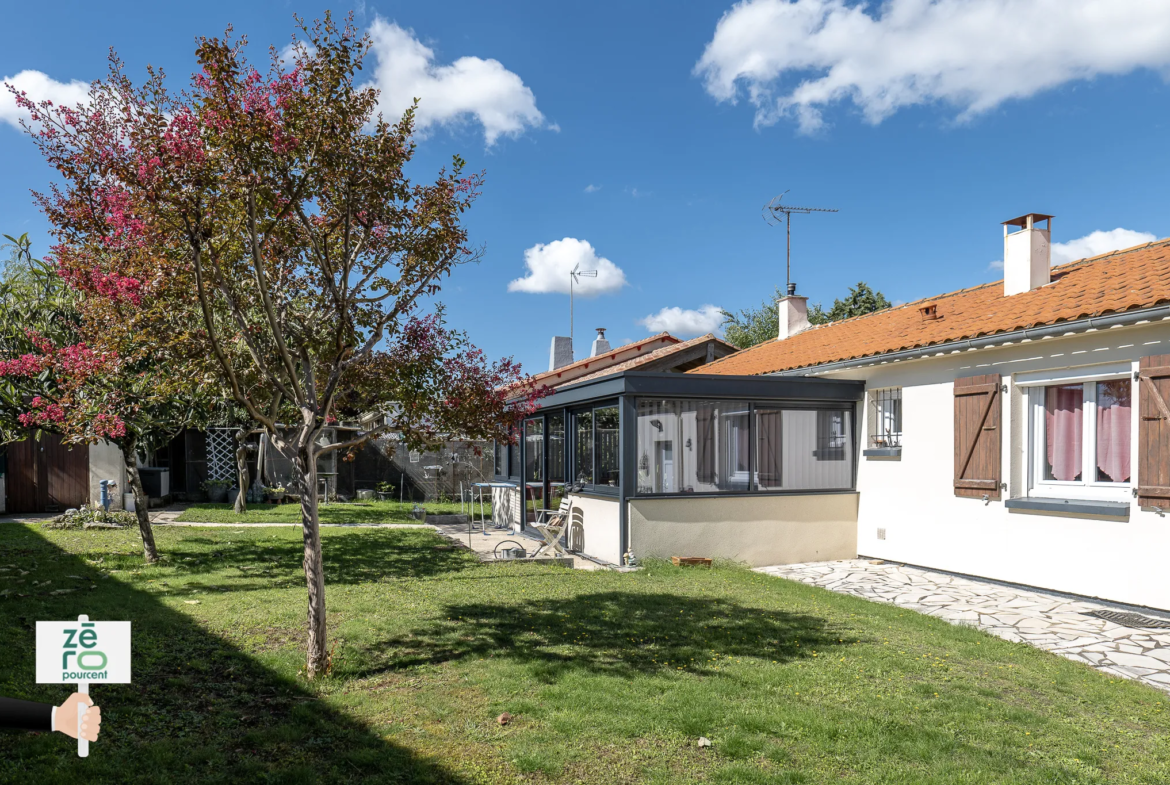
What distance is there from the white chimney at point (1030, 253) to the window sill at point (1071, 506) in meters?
3.70

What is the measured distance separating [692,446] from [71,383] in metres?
7.61

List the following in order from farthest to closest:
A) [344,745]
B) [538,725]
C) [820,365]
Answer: [820,365], [538,725], [344,745]

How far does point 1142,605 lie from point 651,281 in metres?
19.2

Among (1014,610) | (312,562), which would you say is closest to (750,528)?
(1014,610)

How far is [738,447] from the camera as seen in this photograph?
37.6ft

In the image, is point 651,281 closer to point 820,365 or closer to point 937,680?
point 820,365

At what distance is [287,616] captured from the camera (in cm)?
732

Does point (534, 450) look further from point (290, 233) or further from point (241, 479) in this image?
point (290, 233)

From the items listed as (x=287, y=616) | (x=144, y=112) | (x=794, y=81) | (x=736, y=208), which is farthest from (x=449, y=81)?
(x=736, y=208)

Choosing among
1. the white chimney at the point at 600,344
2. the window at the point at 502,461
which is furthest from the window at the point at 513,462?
the white chimney at the point at 600,344

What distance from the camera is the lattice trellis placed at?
2136 cm

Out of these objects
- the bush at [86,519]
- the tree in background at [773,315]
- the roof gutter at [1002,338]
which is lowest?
the bush at [86,519]

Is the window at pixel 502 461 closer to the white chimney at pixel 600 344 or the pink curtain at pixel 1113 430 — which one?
the white chimney at pixel 600 344

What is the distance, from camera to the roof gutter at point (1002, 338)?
767 centimetres
